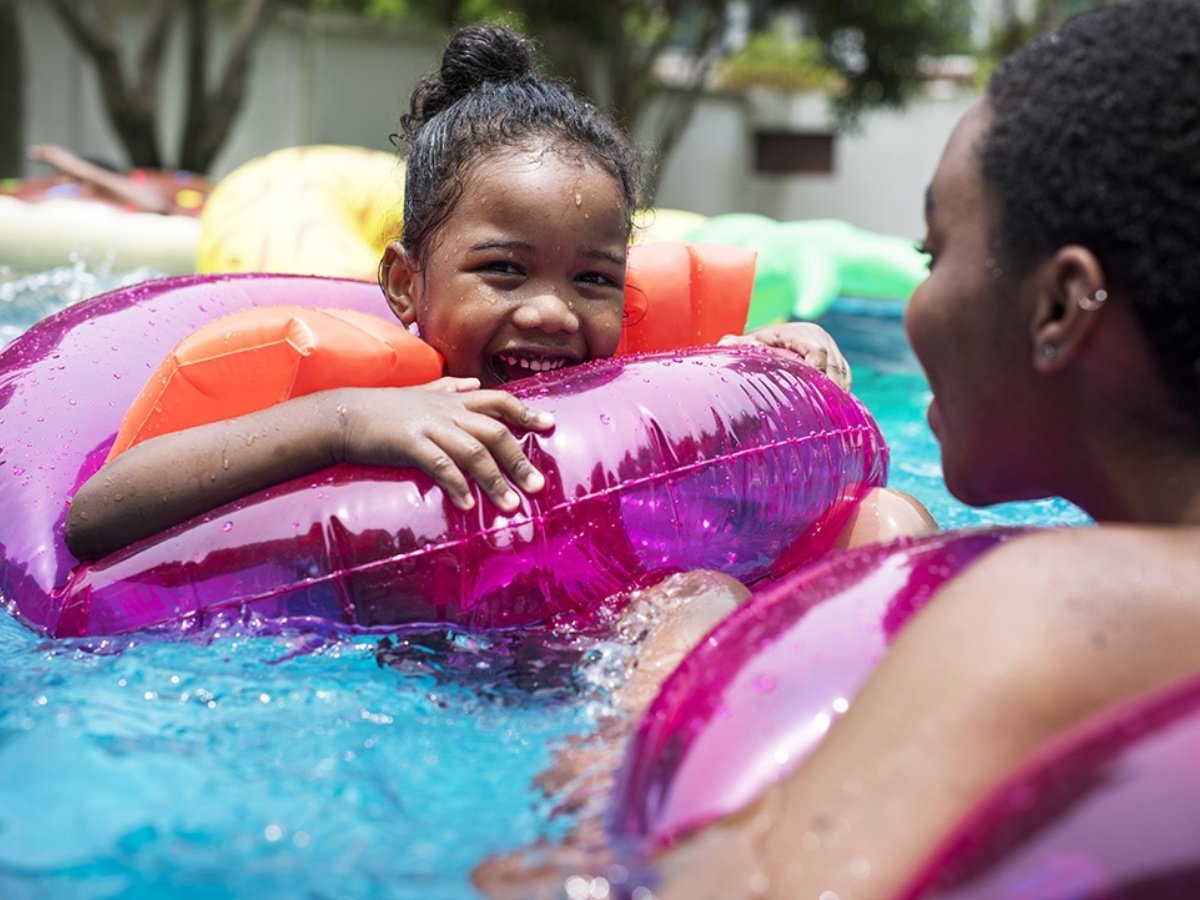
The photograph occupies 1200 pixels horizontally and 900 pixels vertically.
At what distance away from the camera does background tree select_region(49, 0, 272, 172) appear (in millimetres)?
13344

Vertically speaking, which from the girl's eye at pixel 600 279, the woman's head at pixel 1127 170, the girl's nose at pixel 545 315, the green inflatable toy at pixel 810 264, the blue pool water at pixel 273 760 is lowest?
the green inflatable toy at pixel 810 264

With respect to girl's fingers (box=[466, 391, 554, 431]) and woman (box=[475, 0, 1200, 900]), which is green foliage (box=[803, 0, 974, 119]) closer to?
girl's fingers (box=[466, 391, 554, 431])

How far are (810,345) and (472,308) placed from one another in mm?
915

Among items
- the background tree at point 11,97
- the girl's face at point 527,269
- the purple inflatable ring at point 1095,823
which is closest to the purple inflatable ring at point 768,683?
the purple inflatable ring at point 1095,823

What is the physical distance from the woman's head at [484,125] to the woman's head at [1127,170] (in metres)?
1.53

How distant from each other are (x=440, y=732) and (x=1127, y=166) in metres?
1.24

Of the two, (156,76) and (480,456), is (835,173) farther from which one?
(480,456)

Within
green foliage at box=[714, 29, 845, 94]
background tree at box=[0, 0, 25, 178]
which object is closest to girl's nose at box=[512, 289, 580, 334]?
background tree at box=[0, 0, 25, 178]

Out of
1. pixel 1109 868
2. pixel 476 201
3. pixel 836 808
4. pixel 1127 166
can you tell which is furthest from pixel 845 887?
pixel 476 201

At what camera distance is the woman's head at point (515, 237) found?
2.97 metres

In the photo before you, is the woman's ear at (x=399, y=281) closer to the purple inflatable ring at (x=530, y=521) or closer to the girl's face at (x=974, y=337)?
the purple inflatable ring at (x=530, y=521)

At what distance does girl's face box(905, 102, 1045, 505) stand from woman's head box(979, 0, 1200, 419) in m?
0.04

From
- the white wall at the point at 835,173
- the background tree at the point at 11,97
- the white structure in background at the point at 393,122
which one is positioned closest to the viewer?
the background tree at the point at 11,97

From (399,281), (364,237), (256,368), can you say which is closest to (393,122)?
(364,237)
